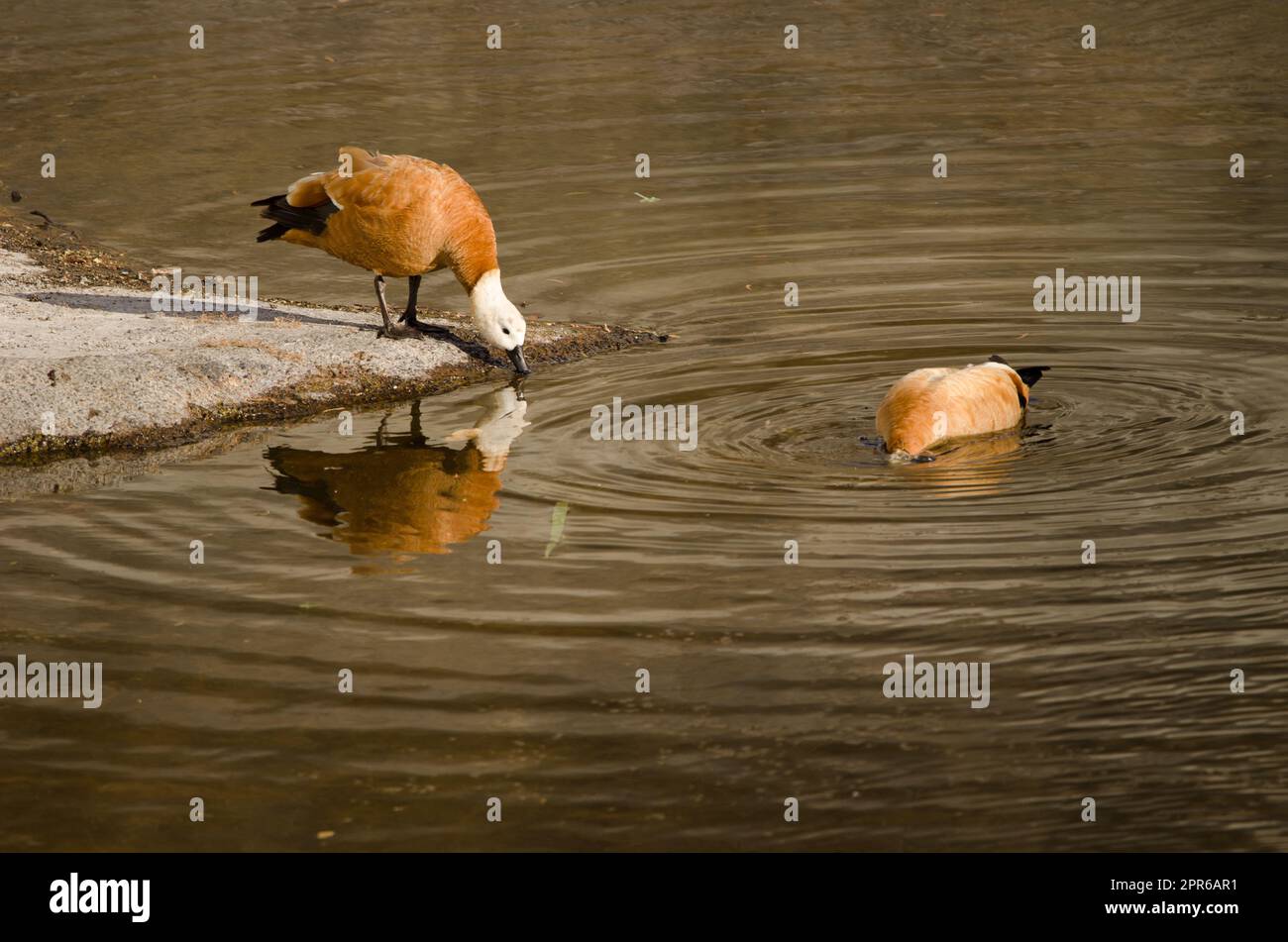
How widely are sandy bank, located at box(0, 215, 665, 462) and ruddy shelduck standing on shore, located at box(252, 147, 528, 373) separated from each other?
17.1 inches

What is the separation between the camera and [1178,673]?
248 inches

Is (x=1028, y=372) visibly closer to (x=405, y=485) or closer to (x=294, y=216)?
(x=405, y=485)

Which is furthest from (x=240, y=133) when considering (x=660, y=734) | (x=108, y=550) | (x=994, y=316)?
(x=660, y=734)

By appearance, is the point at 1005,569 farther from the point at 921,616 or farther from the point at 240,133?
the point at 240,133

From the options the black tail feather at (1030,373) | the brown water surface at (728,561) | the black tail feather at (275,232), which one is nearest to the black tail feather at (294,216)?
the black tail feather at (275,232)

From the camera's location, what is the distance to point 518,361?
11.1 m

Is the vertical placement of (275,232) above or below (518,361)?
above

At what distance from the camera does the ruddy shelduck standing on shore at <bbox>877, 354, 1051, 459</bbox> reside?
8.70 metres

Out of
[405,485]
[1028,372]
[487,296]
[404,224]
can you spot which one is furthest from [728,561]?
[404,224]

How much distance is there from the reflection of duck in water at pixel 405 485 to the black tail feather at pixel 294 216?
1.69 meters

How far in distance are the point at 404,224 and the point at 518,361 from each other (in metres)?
1.14

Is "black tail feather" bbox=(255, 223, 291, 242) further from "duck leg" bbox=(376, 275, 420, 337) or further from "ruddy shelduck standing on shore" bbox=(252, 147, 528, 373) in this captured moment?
"duck leg" bbox=(376, 275, 420, 337)

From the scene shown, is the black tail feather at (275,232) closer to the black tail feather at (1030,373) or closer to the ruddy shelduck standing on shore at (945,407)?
the ruddy shelduck standing on shore at (945,407)

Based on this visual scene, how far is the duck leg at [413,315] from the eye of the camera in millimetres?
11492
